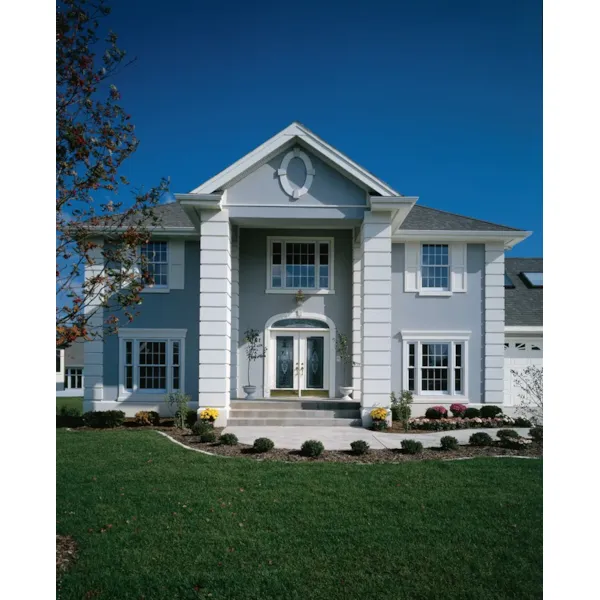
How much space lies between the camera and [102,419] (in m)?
11.9

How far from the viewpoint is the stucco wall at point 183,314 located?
1367 cm

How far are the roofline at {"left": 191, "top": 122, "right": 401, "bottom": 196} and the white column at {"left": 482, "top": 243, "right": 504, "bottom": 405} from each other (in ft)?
14.7

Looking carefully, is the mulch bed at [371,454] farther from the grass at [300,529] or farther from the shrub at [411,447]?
the grass at [300,529]

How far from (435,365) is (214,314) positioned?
640cm

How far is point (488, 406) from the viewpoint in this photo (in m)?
13.5

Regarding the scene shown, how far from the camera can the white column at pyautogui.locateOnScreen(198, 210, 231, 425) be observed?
11.4 m

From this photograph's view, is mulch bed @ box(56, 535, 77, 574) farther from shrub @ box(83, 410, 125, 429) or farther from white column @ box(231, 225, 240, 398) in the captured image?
white column @ box(231, 225, 240, 398)

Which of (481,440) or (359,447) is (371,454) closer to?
(359,447)

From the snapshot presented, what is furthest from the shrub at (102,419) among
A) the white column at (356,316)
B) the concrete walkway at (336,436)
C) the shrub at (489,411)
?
the shrub at (489,411)

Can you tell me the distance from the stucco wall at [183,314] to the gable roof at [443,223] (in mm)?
5834

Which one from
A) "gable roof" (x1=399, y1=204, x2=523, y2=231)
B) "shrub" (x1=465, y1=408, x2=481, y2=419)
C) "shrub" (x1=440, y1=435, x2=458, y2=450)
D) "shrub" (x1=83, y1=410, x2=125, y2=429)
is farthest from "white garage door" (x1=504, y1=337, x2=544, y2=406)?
"shrub" (x1=83, y1=410, x2=125, y2=429)
